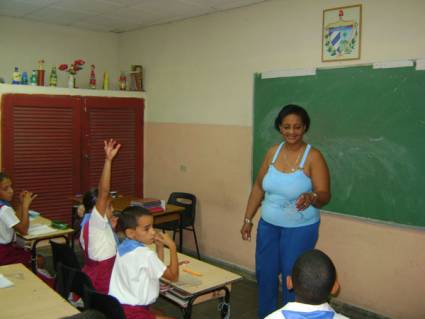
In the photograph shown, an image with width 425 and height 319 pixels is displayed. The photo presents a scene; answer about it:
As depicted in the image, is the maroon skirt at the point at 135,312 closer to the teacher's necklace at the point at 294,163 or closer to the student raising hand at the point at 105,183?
the student raising hand at the point at 105,183

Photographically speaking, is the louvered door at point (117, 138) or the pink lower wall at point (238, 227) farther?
the louvered door at point (117, 138)

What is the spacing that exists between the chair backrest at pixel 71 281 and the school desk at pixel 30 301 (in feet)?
0.58

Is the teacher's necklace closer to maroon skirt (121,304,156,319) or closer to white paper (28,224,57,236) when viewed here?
maroon skirt (121,304,156,319)

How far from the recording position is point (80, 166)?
5445 mm

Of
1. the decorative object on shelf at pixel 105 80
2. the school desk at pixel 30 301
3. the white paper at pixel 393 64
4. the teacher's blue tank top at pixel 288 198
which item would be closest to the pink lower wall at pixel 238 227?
the decorative object on shelf at pixel 105 80

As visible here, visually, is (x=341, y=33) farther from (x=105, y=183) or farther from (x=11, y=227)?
(x=11, y=227)

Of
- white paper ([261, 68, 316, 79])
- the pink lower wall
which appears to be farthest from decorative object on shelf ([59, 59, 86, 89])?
white paper ([261, 68, 316, 79])

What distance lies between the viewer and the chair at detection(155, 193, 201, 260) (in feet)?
15.6

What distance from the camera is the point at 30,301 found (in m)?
2.12

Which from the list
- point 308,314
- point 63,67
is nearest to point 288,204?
point 308,314

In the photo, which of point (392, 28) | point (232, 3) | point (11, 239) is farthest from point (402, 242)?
point (11, 239)

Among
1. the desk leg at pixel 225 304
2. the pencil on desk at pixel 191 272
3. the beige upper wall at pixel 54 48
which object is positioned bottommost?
the desk leg at pixel 225 304

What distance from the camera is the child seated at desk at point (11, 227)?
326 centimetres

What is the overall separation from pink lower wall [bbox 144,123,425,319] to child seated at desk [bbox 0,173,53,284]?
2.02 m
